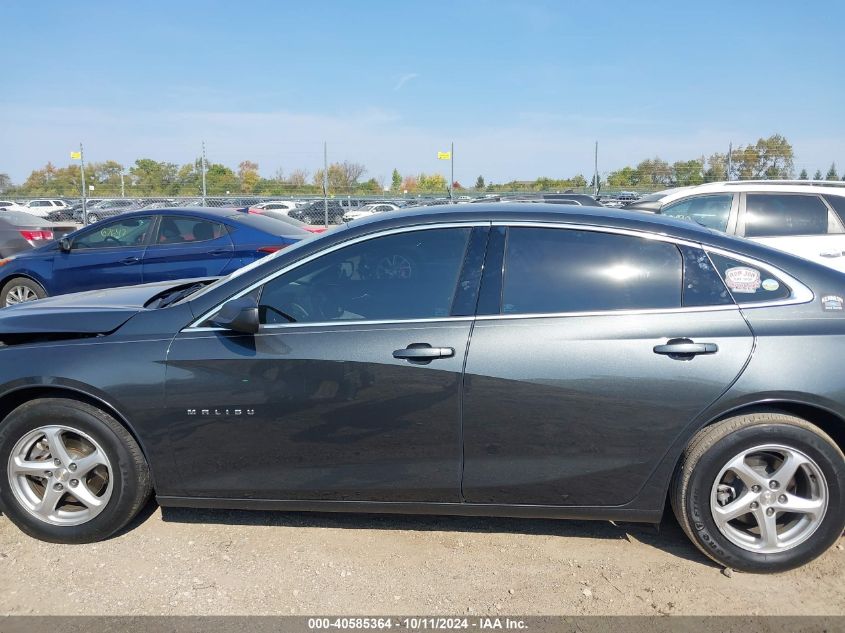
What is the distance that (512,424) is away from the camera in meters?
2.93

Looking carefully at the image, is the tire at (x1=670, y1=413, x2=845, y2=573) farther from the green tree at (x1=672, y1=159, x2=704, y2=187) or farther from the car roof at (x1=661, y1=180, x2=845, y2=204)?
the green tree at (x1=672, y1=159, x2=704, y2=187)

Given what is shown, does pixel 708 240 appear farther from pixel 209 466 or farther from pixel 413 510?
pixel 209 466

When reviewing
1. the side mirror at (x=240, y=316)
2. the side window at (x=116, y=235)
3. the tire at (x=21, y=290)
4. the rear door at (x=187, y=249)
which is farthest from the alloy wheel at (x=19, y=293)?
the side mirror at (x=240, y=316)

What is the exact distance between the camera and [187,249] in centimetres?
754

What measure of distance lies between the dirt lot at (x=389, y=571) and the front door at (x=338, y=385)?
12.5 inches

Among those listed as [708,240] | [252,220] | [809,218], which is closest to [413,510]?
[708,240]

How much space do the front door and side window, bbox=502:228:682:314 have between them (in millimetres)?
268

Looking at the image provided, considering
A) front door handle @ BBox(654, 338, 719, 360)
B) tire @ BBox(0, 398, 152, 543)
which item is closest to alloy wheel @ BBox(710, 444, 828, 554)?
front door handle @ BBox(654, 338, 719, 360)

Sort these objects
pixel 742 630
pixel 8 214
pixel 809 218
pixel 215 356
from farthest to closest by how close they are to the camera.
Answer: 1. pixel 8 214
2. pixel 809 218
3. pixel 215 356
4. pixel 742 630

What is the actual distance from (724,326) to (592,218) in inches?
29.8

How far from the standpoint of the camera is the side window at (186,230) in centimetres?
754

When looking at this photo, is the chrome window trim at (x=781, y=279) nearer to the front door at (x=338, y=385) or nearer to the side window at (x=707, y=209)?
the front door at (x=338, y=385)

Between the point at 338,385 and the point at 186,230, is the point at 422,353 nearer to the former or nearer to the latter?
the point at 338,385

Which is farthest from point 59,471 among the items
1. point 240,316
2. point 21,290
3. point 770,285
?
point 21,290
